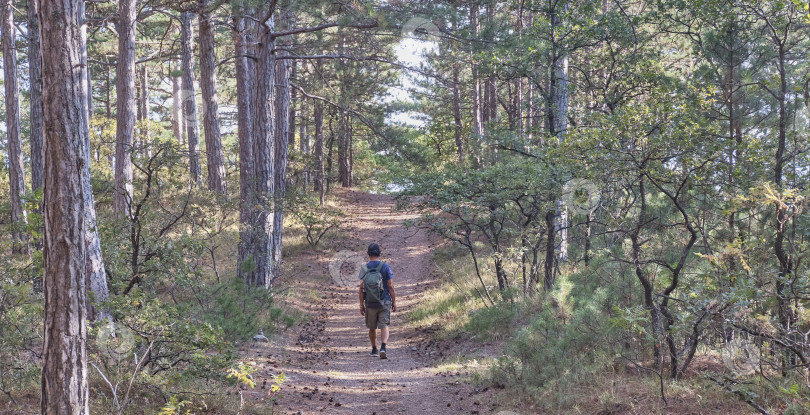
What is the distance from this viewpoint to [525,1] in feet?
34.7

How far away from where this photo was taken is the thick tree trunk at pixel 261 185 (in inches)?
422

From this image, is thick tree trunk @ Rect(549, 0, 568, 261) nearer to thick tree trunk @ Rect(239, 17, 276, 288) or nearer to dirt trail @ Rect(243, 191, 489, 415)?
dirt trail @ Rect(243, 191, 489, 415)

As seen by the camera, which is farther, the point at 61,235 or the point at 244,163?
the point at 244,163

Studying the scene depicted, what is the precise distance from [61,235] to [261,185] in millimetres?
7151

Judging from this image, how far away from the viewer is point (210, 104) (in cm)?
1370

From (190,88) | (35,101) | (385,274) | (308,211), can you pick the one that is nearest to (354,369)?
(385,274)

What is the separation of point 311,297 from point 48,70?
9.69m

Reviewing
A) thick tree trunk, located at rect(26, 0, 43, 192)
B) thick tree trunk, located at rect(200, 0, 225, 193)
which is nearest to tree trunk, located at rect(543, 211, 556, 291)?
thick tree trunk, located at rect(200, 0, 225, 193)

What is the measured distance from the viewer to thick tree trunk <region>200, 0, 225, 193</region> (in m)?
11.4

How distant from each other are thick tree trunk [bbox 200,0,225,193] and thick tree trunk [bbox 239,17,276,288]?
3.58 ft

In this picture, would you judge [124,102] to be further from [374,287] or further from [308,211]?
[374,287]

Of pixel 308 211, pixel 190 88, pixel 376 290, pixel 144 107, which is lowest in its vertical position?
pixel 376 290

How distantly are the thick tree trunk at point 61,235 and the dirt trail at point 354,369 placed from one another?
246cm

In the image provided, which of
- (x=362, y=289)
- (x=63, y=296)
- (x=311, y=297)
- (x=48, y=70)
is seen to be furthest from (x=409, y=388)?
(x=311, y=297)
